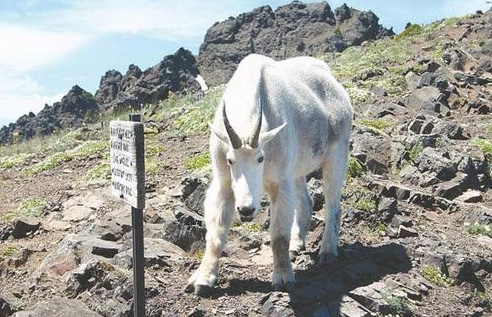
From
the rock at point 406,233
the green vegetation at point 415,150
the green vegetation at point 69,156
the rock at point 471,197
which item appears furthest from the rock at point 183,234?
the green vegetation at point 69,156

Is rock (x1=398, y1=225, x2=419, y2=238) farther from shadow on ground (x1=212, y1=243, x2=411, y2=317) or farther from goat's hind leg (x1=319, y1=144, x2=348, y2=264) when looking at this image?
goat's hind leg (x1=319, y1=144, x2=348, y2=264)

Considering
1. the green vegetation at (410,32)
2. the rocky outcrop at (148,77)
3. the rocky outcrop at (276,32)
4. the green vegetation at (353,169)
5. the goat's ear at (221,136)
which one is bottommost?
the green vegetation at (353,169)

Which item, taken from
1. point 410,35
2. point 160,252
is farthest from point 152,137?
point 410,35

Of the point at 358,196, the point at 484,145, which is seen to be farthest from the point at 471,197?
the point at 484,145

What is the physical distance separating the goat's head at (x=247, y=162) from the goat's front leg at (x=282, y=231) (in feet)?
2.57

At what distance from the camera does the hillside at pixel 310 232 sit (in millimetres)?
7914

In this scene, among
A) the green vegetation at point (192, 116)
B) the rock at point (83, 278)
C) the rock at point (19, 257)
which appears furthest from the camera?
the green vegetation at point (192, 116)

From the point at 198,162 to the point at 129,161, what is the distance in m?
8.68

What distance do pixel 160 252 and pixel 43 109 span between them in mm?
81145

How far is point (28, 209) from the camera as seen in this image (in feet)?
45.3

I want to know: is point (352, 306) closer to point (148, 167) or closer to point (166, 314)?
point (166, 314)

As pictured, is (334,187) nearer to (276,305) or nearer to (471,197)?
(276,305)

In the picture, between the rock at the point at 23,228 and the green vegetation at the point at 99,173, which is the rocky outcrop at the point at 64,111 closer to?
the green vegetation at the point at 99,173

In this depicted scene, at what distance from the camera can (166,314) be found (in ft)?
24.8
